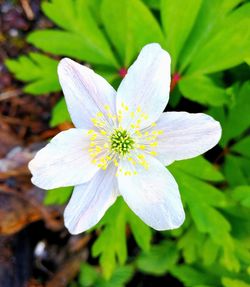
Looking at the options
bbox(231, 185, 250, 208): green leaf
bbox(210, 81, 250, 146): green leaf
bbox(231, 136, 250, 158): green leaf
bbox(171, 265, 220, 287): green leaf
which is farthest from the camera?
bbox(171, 265, 220, 287): green leaf

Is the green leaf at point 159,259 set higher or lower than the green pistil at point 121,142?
lower

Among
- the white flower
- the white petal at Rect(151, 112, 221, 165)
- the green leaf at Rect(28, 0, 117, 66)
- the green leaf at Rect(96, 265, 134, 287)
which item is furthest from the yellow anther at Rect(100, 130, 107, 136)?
the green leaf at Rect(96, 265, 134, 287)

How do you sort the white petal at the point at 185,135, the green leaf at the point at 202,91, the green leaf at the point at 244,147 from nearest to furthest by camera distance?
the white petal at the point at 185,135 < the green leaf at the point at 202,91 < the green leaf at the point at 244,147

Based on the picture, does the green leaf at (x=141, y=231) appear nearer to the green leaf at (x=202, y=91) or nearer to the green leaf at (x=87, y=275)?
the green leaf at (x=202, y=91)

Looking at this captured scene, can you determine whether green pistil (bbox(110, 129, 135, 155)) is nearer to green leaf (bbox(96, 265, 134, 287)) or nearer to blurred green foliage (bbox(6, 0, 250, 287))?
blurred green foliage (bbox(6, 0, 250, 287))

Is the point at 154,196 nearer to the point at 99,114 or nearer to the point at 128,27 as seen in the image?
the point at 99,114

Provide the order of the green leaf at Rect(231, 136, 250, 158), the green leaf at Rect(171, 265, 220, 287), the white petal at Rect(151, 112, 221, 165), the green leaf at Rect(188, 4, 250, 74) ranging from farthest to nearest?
the green leaf at Rect(171, 265, 220, 287) → the green leaf at Rect(231, 136, 250, 158) → the green leaf at Rect(188, 4, 250, 74) → the white petal at Rect(151, 112, 221, 165)

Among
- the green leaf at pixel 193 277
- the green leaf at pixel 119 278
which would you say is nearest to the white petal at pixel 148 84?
the green leaf at pixel 193 277
